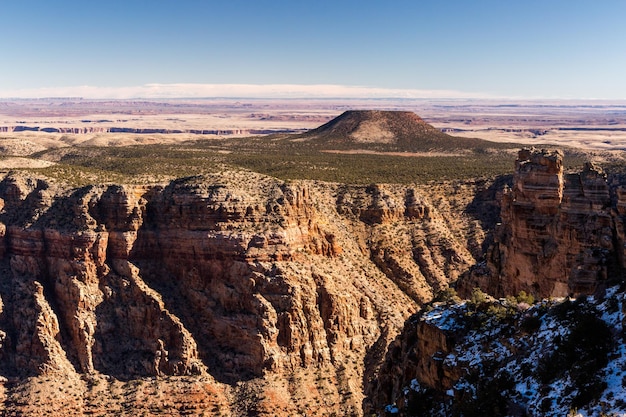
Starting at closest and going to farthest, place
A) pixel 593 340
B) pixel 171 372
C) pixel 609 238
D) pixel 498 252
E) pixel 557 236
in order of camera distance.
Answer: pixel 593 340, pixel 609 238, pixel 557 236, pixel 498 252, pixel 171 372

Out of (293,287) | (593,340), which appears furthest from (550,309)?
(293,287)

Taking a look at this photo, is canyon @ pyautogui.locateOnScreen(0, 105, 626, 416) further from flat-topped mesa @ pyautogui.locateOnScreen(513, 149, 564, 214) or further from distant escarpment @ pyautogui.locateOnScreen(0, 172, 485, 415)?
flat-topped mesa @ pyautogui.locateOnScreen(513, 149, 564, 214)

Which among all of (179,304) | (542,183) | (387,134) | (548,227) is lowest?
(179,304)

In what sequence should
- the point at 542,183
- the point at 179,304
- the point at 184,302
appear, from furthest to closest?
the point at 184,302 < the point at 179,304 < the point at 542,183

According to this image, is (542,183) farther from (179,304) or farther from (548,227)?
(179,304)

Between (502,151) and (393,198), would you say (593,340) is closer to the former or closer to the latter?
(393,198)

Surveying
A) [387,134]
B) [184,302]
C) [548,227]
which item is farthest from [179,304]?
[387,134]
